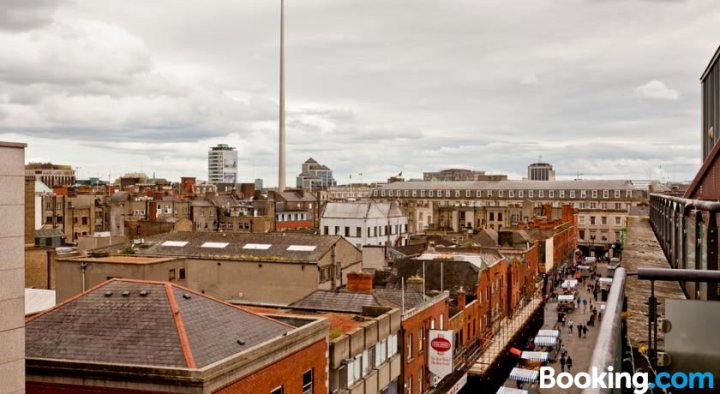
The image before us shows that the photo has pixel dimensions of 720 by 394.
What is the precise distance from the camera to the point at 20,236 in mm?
14070

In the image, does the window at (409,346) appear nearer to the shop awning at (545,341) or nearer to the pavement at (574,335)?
the pavement at (574,335)

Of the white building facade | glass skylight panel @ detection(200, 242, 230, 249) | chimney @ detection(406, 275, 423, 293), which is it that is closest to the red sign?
chimney @ detection(406, 275, 423, 293)

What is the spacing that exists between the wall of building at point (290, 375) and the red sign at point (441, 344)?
12756mm

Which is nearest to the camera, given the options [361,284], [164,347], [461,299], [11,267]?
[11,267]

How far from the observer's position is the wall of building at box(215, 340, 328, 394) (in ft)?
61.6

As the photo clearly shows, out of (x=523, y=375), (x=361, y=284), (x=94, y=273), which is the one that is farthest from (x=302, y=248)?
(x=523, y=375)

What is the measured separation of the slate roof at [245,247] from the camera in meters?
48.9

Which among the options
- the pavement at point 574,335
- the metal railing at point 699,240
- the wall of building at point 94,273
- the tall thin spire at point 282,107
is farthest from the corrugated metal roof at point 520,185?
the metal railing at point 699,240

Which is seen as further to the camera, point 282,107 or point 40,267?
point 282,107

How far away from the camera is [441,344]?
117 ft

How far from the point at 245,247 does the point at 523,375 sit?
2354 centimetres

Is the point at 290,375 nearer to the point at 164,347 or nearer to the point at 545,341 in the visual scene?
the point at 164,347

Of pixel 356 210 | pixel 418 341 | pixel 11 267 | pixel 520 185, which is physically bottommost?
pixel 418 341

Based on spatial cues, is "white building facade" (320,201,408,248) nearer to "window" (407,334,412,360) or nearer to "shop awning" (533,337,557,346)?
"shop awning" (533,337,557,346)
